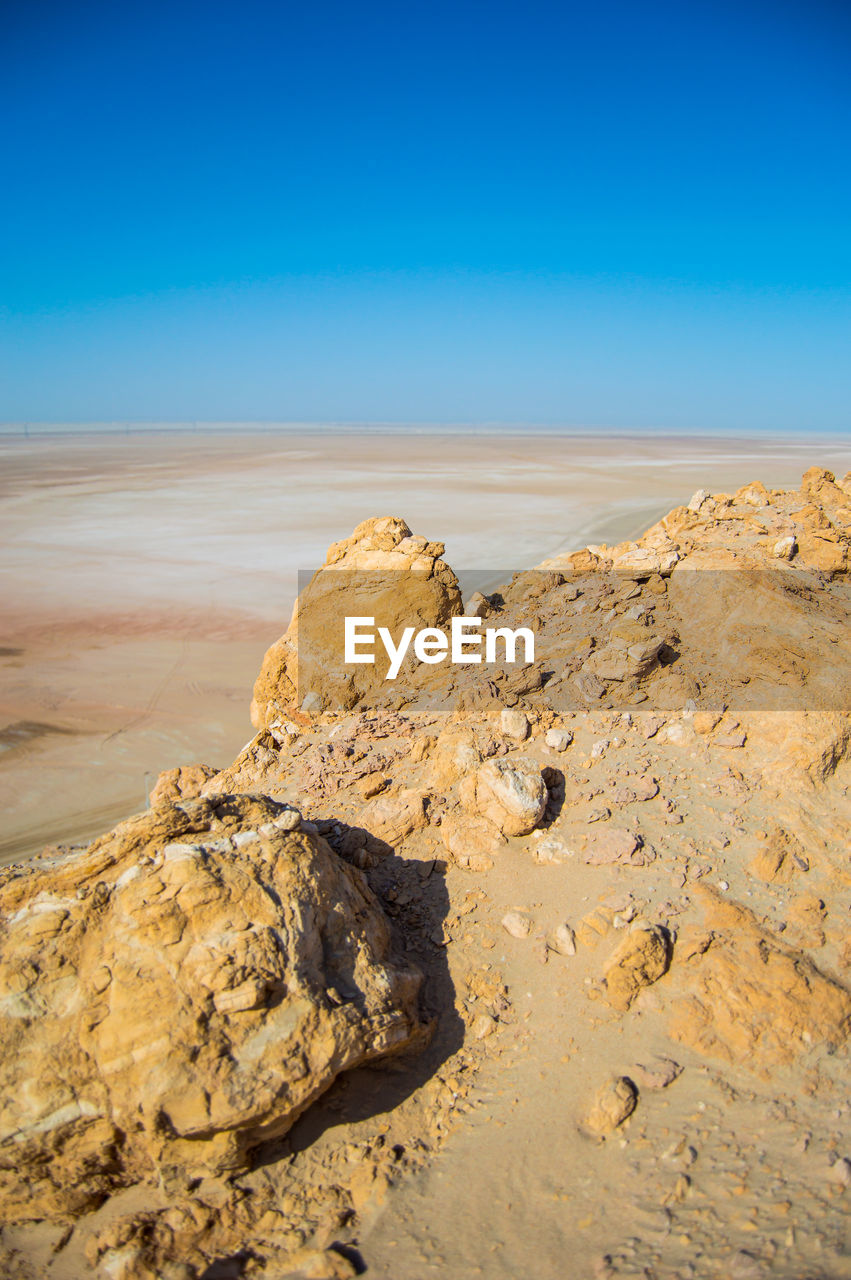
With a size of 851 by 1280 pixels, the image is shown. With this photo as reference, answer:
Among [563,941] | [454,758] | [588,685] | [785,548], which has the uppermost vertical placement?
[785,548]

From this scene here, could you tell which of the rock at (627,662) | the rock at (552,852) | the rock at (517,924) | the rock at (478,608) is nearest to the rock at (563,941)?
the rock at (517,924)

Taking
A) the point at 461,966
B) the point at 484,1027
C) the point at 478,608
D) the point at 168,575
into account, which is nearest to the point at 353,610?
the point at 478,608

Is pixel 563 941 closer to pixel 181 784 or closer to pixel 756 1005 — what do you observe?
pixel 756 1005

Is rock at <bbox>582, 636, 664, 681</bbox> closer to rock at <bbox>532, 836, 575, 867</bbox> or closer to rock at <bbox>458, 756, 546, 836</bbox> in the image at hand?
rock at <bbox>458, 756, 546, 836</bbox>

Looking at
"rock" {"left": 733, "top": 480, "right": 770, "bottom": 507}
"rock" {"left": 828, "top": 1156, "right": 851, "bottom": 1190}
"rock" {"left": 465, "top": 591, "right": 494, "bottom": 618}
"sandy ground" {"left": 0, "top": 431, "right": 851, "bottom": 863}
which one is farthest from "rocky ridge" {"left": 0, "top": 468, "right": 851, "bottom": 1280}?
"sandy ground" {"left": 0, "top": 431, "right": 851, "bottom": 863}

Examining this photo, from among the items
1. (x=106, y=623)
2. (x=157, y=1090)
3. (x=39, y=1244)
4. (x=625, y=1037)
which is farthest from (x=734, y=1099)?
(x=106, y=623)

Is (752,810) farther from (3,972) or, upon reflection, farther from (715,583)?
(3,972)

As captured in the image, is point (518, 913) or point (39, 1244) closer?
point (39, 1244)
